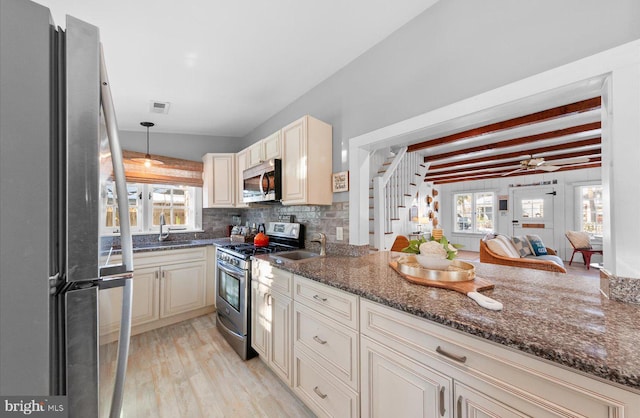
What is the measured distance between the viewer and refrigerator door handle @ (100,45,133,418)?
26.9 inches

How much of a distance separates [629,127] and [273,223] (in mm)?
2852

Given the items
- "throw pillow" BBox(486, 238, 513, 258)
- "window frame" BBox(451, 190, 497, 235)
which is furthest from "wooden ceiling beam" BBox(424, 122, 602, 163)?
"window frame" BBox(451, 190, 497, 235)

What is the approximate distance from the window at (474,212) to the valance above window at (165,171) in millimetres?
7798

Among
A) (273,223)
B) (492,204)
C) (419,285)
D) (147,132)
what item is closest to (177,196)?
(147,132)

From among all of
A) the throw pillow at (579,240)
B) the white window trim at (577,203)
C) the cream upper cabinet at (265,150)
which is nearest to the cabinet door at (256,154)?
the cream upper cabinet at (265,150)

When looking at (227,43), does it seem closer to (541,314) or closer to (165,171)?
(165,171)

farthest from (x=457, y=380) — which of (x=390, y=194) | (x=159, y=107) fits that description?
(x=159, y=107)

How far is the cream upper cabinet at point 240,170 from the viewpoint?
3332 millimetres

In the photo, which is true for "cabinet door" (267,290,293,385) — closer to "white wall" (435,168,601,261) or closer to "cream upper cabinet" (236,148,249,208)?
"cream upper cabinet" (236,148,249,208)

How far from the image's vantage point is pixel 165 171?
3.51 m

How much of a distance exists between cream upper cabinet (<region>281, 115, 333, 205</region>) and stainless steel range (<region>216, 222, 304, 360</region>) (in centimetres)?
54

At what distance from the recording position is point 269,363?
202 centimetres

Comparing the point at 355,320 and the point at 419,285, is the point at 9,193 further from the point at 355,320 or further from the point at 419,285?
the point at 419,285

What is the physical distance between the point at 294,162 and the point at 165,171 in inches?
87.4
